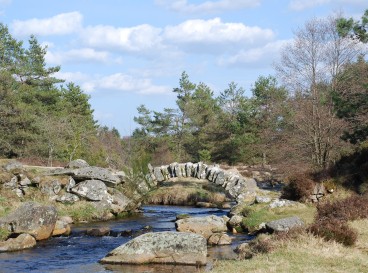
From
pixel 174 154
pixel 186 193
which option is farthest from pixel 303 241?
pixel 174 154

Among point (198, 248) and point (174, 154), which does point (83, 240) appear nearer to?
point (198, 248)

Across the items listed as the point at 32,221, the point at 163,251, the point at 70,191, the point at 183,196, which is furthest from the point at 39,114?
the point at 163,251

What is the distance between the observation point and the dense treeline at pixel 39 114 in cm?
4378

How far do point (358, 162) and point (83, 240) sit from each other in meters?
15.2

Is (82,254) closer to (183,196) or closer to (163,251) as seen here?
(163,251)

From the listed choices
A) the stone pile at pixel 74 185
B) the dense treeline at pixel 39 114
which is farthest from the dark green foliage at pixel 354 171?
the dense treeline at pixel 39 114

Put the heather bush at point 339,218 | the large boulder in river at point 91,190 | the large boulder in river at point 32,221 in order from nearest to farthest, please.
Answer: the heather bush at point 339,218 → the large boulder in river at point 32,221 → the large boulder in river at point 91,190

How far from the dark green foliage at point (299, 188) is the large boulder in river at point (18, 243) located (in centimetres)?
1355

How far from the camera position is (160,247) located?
1675 centimetres

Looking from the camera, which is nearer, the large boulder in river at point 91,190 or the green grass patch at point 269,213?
the green grass patch at point 269,213

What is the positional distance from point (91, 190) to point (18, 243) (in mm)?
10793

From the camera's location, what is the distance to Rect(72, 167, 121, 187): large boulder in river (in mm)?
30886

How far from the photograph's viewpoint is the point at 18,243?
19.4 m

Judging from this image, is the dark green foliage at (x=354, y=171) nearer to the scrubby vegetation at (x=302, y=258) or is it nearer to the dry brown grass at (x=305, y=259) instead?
the scrubby vegetation at (x=302, y=258)
